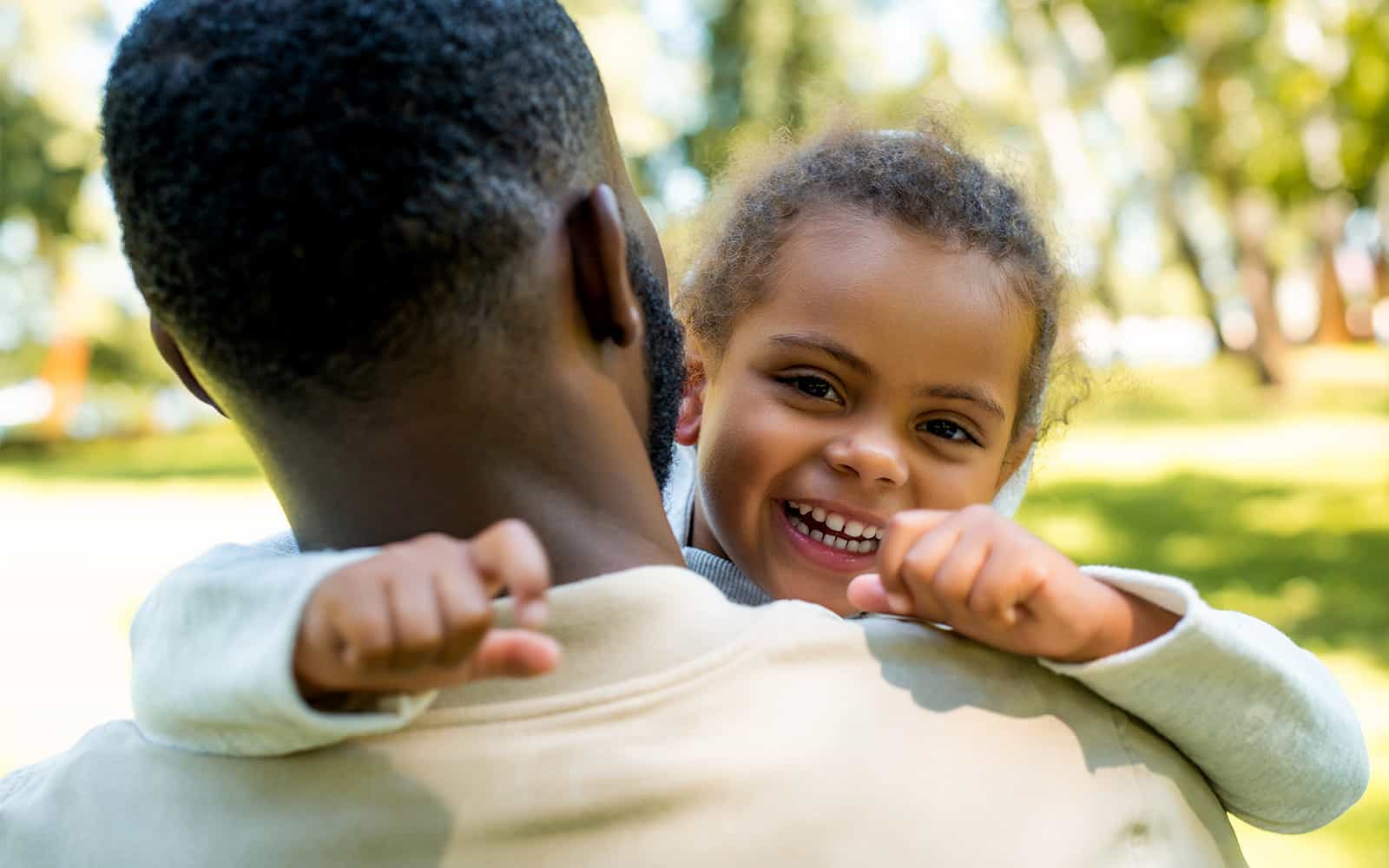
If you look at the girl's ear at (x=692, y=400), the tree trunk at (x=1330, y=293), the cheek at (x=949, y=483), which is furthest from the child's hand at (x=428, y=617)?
the tree trunk at (x=1330, y=293)

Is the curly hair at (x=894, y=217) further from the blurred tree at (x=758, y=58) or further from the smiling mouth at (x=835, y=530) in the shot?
the blurred tree at (x=758, y=58)

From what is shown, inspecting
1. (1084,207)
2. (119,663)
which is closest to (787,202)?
(119,663)

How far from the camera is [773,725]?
1248 mm

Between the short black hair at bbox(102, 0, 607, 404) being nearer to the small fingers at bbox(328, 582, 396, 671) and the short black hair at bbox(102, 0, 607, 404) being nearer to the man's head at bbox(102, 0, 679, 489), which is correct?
the man's head at bbox(102, 0, 679, 489)

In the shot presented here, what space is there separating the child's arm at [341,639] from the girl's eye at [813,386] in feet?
4.17

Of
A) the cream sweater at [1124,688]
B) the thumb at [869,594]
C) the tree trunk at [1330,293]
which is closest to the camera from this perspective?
the cream sweater at [1124,688]

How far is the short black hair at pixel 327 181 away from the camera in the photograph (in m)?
1.18

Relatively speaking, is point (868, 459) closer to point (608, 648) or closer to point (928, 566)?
point (928, 566)

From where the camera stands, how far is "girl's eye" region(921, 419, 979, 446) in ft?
7.84

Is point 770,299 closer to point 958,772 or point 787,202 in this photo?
point 787,202

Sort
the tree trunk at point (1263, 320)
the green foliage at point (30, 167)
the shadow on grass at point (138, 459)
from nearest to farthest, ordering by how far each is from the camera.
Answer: the tree trunk at point (1263, 320) < the shadow on grass at point (138, 459) < the green foliage at point (30, 167)

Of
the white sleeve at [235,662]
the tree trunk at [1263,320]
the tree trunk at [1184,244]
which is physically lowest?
the tree trunk at [1263,320]

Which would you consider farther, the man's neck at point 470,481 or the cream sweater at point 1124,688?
the man's neck at point 470,481

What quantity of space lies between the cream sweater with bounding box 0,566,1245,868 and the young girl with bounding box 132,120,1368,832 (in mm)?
65
